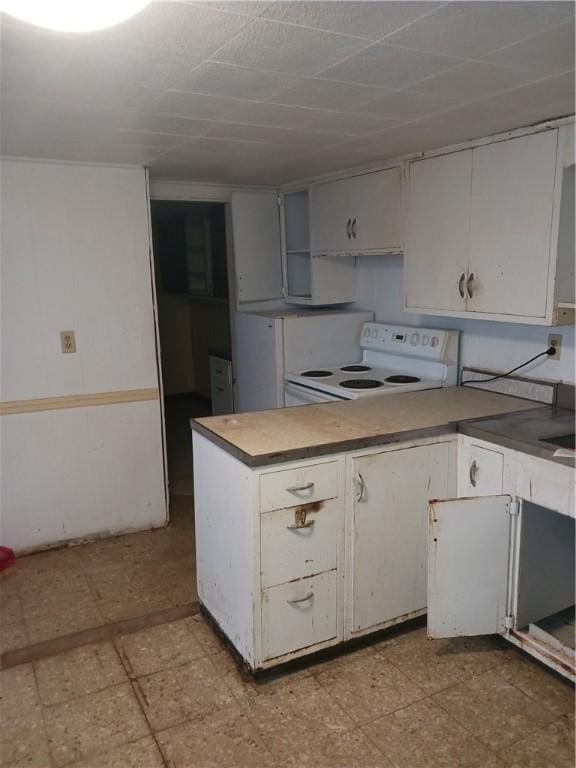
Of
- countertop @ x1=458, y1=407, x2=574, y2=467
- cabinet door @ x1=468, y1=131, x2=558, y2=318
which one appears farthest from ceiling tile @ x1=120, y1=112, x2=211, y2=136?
countertop @ x1=458, y1=407, x2=574, y2=467

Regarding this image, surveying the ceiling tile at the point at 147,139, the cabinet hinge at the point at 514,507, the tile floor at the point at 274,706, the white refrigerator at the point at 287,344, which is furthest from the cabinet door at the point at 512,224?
the tile floor at the point at 274,706

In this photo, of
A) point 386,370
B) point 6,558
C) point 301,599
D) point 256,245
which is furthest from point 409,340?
point 6,558

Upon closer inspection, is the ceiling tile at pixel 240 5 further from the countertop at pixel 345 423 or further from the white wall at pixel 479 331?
the white wall at pixel 479 331

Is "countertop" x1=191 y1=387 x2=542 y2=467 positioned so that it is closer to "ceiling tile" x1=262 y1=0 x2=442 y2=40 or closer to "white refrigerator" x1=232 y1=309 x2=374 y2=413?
"white refrigerator" x1=232 y1=309 x2=374 y2=413

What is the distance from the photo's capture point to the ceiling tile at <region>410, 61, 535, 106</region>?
65.7 inches

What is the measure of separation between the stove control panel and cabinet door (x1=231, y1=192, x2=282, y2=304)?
2.57 feet

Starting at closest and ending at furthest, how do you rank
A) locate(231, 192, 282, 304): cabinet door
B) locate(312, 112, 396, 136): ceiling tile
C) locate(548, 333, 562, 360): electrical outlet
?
1. locate(312, 112, 396, 136): ceiling tile
2. locate(548, 333, 562, 360): electrical outlet
3. locate(231, 192, 282, 304): cabinet door

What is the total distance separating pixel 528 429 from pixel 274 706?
1344mm

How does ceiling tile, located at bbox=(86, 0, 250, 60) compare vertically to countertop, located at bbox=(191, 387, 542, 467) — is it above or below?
above

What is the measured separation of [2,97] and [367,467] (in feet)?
5.70

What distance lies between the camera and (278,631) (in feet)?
6.77

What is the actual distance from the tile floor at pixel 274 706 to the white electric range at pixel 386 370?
1.17m

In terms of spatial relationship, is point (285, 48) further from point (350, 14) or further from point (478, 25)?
point (478, 25)

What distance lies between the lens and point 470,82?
177cm
